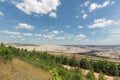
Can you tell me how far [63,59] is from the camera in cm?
9088

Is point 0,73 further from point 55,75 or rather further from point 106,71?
point 106,71

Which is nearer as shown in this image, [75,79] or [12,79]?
[12,79]

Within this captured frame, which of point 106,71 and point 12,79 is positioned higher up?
point 12,79

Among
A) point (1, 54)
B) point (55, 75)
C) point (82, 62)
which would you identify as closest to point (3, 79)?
point (55, 75)

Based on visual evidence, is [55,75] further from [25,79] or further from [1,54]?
[1,54]

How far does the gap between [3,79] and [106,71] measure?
241 feet

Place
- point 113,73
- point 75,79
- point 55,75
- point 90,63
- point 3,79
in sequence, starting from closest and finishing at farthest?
1. point 55,75
2. point 3,79
3. point 75,79
4. point 113,73
5. point 90,63

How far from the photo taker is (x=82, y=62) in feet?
277

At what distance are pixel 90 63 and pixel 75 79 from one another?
186ft

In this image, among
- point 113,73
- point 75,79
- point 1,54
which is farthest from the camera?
point 113,73

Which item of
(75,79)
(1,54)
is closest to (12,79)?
(1,54)

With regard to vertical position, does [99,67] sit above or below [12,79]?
below

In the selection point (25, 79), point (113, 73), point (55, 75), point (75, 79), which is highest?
point (55, 75)

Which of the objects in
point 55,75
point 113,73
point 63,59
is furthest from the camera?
point 63,59
